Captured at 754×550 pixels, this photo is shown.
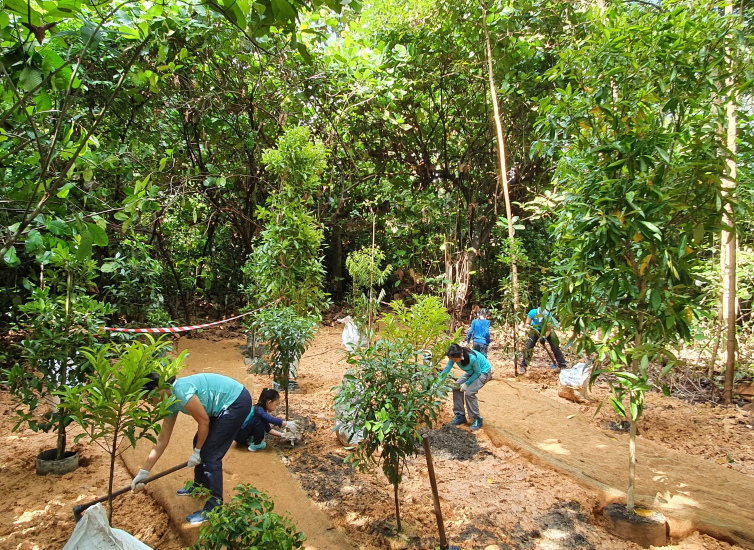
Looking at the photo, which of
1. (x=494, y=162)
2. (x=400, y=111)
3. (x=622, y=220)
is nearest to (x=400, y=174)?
(x=400, y=111)

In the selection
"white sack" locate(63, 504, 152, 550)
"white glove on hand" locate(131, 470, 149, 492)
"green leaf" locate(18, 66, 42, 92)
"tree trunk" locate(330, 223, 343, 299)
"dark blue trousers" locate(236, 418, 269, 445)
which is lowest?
"dark blue trousers" locate(236, 418, 269, 445)

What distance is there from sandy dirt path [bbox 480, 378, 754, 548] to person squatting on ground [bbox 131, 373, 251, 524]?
3051 millimetres

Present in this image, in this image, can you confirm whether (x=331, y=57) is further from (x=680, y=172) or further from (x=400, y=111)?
(x=680, y=172)

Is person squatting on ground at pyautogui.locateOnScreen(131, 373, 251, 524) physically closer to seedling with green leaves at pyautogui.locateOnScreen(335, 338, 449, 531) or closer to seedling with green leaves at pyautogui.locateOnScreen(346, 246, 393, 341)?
seedling with green leaves at pyautogui.locateOnScreen(335, 338, 449, 531)

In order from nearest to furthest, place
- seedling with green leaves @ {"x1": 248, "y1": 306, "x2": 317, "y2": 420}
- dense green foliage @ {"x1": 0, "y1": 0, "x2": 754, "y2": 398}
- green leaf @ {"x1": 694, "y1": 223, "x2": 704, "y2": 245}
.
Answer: dense green foliage @ {"x1": 0, "y1": 0, "x2": 754, "y2": 398}
green leaf @ {"x1": 694, "y1": 223, "x2": 704, "y2": 245}
seedling with green leaves @ {"x1": 248, "y1": 306, "x2": 317, "y2": 420}

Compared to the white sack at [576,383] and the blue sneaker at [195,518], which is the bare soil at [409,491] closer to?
the blue sneaker at [195,518]

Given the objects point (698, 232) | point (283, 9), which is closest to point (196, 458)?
point (283, 9)

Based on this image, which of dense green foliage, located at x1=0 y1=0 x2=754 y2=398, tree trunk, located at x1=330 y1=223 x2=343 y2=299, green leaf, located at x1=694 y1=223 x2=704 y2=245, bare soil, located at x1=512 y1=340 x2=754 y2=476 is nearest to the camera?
dense green foliage, located at x1=0 y1=0 x2=754 y2=398

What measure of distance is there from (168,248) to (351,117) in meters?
4.83

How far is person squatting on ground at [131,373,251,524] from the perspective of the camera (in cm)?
309

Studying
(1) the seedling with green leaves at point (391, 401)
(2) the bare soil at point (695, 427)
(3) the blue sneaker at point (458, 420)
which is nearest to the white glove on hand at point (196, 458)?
(1) the seedling with green leaves at point (391, 401)

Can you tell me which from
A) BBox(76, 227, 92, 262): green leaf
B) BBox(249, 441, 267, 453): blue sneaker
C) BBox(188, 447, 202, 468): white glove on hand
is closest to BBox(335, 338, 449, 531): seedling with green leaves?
BBox(188, 447, 202, 468): white glove on hand

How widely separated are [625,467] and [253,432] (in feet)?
12.1

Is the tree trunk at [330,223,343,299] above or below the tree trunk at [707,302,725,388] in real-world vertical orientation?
above
